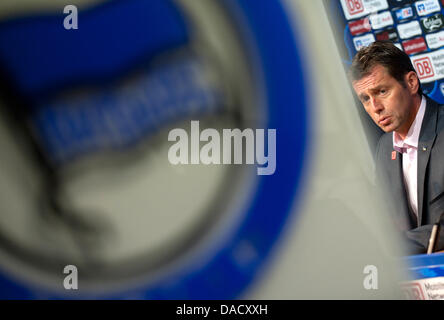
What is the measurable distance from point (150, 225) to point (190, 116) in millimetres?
494

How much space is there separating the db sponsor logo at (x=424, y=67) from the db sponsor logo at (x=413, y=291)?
89 cm

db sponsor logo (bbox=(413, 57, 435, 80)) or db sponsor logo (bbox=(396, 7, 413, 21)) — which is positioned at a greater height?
db sponsor logo (bbox=(396, 7, 413, 21))

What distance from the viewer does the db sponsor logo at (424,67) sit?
8.27ft

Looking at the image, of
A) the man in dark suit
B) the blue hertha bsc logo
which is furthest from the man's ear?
the blue hertha bsc logo

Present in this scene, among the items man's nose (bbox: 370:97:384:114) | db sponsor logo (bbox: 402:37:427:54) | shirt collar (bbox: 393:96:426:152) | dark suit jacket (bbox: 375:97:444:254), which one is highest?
db sponsor logo (bbox: 402:37:427:54)

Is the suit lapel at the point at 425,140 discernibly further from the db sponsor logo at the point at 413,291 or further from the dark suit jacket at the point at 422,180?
the db sponsor logo at the point at 413,291

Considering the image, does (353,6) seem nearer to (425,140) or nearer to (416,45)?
(416,45)

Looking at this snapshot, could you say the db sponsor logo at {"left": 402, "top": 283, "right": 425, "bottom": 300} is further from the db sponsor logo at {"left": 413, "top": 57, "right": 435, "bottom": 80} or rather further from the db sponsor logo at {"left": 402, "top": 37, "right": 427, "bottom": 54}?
the db sponsor logo at {"left": 402, "top": 37, "right": 427, "bottom": 54}

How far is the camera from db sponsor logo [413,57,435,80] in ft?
8.27

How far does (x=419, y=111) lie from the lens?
2.54 metres

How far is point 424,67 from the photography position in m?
2.53

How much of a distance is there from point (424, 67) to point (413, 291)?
0.96m

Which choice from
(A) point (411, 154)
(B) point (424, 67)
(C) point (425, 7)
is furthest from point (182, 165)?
(C) point (425, 7)

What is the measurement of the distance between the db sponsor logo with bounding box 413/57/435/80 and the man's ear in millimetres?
22
